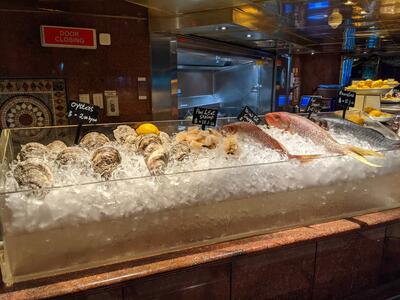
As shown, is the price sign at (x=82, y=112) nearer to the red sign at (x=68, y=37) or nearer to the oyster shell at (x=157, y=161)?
the oyster shell at (x=157, y=161)

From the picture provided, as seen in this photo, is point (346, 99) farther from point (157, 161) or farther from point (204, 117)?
point (157, 161)

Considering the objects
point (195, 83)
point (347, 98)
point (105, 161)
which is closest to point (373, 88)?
point (347, 98)

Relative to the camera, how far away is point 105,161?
3.64 feet

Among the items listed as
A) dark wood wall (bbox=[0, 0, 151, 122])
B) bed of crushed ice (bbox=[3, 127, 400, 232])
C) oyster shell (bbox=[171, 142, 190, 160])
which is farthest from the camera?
dark wood wall (bbox=[0, 0, 151, 122])

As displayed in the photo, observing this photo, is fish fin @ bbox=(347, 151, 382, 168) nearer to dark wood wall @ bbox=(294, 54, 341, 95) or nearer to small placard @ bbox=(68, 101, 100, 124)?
small placard @ bbox=(68, 101, 100, 124)

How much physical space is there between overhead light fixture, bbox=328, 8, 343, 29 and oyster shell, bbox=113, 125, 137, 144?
180 cm

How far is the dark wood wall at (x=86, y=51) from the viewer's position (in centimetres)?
237

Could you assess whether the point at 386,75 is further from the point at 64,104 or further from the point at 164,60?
the point at 64,104

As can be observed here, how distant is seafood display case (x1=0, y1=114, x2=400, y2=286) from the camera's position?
94 centimetres

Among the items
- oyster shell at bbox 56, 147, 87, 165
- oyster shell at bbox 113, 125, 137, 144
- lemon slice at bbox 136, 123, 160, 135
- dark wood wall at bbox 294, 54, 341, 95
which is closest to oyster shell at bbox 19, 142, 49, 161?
oyster shell at bbox 56, 147, 87, 165

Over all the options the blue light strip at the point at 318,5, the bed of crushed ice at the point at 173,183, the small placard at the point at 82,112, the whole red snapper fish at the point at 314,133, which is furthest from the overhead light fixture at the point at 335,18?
the small placard at the point at 82,112

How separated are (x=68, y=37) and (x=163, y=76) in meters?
0.89

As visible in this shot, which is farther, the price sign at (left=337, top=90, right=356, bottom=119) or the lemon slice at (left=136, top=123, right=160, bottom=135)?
the price sign at (left=337, top=90, right=356, bottom=119)

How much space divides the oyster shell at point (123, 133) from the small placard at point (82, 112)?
0.55 ft
